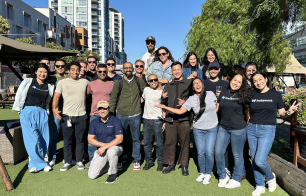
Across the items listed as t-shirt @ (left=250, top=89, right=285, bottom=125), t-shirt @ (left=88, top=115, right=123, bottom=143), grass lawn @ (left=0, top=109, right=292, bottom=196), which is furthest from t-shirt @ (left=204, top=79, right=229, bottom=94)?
t-shirt @ (left=88, top=115, right=123, bottom=143)

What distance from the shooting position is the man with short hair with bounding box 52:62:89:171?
4.57 metres

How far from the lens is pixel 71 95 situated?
455cm

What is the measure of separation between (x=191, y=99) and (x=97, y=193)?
222cm

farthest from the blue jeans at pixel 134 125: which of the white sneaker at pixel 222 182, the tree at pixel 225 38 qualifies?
the tree at pixel 225 38

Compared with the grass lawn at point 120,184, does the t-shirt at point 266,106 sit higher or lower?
higher

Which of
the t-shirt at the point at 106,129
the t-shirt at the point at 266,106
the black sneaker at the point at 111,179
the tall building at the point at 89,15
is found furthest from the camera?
the tall building at the point at 89,15

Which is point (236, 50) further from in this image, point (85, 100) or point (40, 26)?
point (40, 26)

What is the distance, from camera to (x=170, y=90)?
14.5 feet

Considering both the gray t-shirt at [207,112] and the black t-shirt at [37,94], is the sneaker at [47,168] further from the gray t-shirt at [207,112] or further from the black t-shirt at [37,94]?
the gray t-shirt at [207,112]

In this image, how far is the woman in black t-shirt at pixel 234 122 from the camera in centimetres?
366

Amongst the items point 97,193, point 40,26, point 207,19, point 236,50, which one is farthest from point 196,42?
point 40,26

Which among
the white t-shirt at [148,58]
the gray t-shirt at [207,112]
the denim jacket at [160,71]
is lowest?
the gray t-shirt at [207,112]

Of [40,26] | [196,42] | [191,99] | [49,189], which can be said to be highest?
[40,26]

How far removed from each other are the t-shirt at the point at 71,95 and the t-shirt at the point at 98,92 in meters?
0.20
